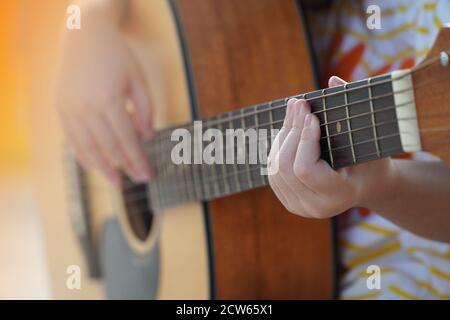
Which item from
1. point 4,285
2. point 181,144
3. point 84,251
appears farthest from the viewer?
point 4,285

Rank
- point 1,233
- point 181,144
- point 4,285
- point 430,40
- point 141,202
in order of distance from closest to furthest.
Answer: point 430,40 < point 181,144 < point 141,202 < point 4,285 < point 1,233

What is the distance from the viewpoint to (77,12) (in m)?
0.81

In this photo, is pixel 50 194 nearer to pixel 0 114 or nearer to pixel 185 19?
pixel 185 19

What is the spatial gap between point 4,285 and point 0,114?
0.72m

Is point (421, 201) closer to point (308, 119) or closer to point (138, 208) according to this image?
point (308, 119)

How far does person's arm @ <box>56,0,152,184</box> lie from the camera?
786 millimetres

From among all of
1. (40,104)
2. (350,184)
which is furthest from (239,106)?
(40,104)

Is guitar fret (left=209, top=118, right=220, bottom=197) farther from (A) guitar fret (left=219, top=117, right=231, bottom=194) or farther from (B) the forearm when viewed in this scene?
(B) the forearm

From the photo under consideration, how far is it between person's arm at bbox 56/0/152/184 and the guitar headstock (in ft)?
1.21

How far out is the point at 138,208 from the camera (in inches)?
32.7

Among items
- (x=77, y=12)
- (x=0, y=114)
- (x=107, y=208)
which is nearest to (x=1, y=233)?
(x=0, y=114)

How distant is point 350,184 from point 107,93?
14.0 inches

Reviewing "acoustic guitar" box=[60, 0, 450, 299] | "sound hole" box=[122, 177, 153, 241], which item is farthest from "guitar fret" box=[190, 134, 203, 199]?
"sound hole" box=[122, 177, 153, 241]

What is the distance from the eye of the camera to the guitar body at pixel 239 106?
70 centimetres
